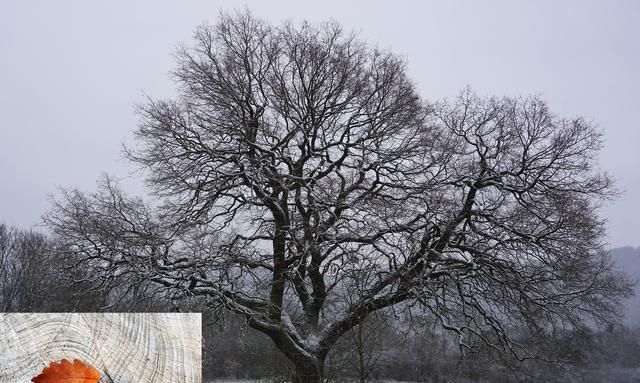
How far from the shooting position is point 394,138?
56.1 feet

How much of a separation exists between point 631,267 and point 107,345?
2196 cm

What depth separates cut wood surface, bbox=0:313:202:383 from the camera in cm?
207

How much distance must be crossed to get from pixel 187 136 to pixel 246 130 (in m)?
1.56

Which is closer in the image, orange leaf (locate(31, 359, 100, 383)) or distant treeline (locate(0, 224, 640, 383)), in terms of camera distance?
orange leaf (locate(31, 359, 100, 383))

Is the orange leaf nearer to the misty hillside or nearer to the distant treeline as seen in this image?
the distant treeline

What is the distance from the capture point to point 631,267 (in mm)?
20984

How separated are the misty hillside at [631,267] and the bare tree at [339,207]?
2.23 metres

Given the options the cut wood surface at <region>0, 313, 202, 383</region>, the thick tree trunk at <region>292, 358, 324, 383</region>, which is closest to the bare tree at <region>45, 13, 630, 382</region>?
the thick tree trunk at <region>292, 358, 324, 383</region>

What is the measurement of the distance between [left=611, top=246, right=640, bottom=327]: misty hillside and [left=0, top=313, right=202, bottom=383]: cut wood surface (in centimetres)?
1625

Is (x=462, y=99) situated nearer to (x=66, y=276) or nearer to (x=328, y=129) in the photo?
(x=328, y=129)

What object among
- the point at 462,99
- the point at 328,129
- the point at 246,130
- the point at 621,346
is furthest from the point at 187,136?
the point at 621,346

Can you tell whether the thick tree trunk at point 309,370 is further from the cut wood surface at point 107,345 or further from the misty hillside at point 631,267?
the cut wood surface at point 107,345

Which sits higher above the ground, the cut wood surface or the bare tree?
the bare tree

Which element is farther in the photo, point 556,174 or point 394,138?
point 394,138
